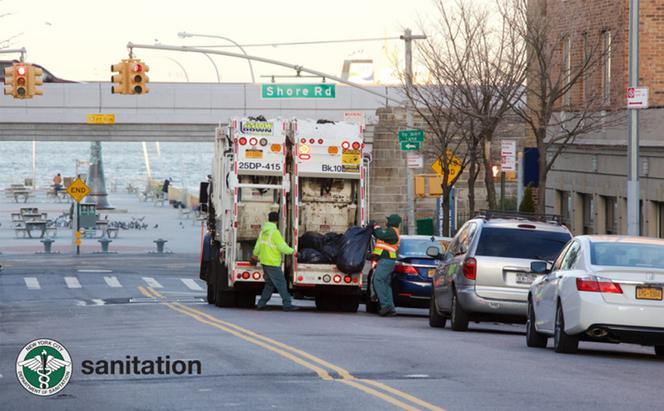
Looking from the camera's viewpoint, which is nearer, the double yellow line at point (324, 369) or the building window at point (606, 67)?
the double yellow line at point (324, 369)

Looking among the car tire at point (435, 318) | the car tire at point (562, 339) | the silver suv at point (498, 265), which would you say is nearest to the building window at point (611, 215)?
the car tire at point (435, 318)

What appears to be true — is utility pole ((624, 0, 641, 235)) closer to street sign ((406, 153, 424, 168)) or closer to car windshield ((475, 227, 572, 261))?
car windshield ((475, 227, 572, 261))

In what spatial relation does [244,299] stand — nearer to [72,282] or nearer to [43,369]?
[72,282]

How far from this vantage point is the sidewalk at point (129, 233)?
175ft

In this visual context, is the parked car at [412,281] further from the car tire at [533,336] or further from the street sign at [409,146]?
the street sign at [409,146]

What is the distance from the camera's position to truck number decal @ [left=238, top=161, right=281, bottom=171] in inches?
974

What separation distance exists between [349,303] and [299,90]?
63.8 ft

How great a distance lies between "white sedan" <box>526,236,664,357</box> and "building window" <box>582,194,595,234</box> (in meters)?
21.7

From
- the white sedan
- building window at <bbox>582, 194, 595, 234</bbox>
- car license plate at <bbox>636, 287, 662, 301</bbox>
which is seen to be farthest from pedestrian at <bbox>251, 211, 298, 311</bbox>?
building window at <bbox>582, 194, 595, 234</bbox>

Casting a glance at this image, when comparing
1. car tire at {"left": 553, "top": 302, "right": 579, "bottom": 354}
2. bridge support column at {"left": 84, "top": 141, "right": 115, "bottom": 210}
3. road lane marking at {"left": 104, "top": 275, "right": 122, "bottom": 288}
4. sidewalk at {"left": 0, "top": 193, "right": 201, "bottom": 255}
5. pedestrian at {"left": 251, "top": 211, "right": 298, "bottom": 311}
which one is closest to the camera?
car tire at {"left": 553, "top": 302, "right": 579, "bottom": 354}

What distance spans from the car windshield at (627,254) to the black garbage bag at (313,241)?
898 cm

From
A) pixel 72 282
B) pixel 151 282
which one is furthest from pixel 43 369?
pixel 151 282

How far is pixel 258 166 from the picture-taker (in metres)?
24.8

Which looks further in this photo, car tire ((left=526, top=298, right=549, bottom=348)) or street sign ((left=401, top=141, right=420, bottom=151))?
street sign ((left=401, top=141, right=420, bottom=151))
